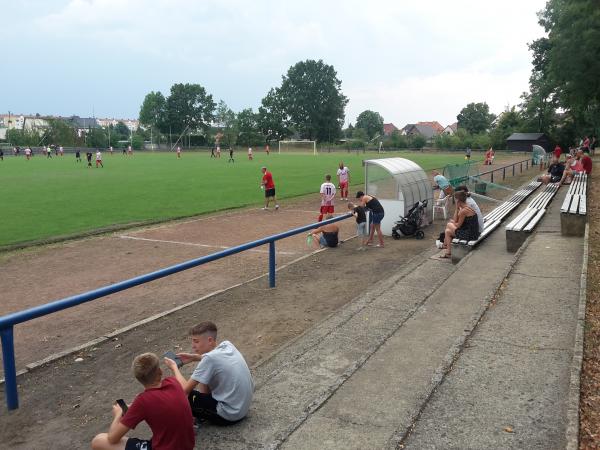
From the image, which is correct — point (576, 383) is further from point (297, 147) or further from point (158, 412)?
point (297, 147)

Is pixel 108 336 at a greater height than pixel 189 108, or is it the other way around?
pixel 189 108

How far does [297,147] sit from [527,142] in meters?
37.9

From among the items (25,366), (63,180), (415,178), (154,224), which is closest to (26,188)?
(63,180)

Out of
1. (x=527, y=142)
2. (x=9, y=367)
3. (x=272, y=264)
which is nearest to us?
(x=9, y=367)

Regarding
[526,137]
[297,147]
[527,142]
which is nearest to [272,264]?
[527,142]

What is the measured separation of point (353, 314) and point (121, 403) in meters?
3.89

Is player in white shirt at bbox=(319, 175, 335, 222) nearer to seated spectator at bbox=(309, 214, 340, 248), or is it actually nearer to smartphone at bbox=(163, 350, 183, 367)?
seated spectator at bbox=(309, 214, 340, 248)

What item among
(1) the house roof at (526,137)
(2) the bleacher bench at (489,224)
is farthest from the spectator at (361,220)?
(1) the house roof at (526,137)

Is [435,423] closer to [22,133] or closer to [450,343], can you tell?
[450,343]

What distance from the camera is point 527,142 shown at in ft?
238

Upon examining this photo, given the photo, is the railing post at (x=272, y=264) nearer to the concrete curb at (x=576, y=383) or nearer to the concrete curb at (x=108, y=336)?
the concrete curb at (x=108, y=336)

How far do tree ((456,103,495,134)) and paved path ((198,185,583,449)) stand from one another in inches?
4754

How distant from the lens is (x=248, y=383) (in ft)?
14.3

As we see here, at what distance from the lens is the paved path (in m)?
4.13
